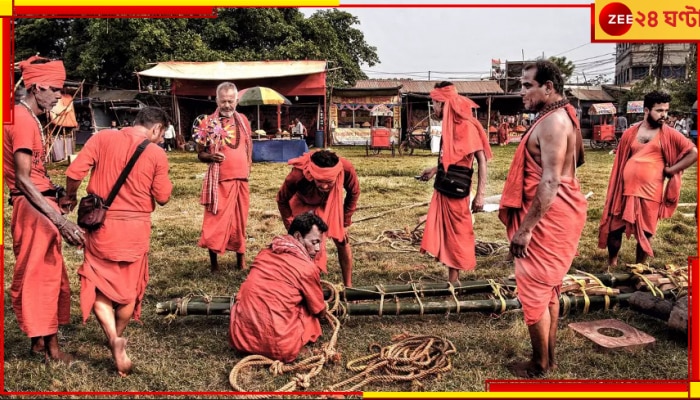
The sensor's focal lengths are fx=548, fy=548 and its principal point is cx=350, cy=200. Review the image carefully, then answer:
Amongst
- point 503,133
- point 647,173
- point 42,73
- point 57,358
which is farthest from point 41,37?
point 647,173

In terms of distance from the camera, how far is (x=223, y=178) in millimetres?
5637

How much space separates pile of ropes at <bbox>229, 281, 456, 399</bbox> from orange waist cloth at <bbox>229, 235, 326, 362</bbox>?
0.40ft

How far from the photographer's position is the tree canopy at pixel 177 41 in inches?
945

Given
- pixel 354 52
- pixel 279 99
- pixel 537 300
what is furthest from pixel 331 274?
pixel 354 52

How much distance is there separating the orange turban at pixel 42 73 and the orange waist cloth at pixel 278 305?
5.84 ft

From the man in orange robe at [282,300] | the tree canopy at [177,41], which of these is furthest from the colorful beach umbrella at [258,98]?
the man in orange robe at [282,300]

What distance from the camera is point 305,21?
94.9 ft

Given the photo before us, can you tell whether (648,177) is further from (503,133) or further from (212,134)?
(503,133)

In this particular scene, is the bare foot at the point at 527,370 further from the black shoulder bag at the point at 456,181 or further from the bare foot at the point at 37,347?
the bare foot at the point at 37,347

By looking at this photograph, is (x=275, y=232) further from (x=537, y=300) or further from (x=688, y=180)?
(x=688, y=180)

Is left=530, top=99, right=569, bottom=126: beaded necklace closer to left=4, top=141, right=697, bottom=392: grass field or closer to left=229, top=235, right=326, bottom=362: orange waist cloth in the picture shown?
left=4, top=141, right=697, bottom=392: grass field

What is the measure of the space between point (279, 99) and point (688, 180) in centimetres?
1234

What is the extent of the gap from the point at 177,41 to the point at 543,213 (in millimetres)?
24489

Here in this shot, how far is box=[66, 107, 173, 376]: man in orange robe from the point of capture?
11.2 ft
